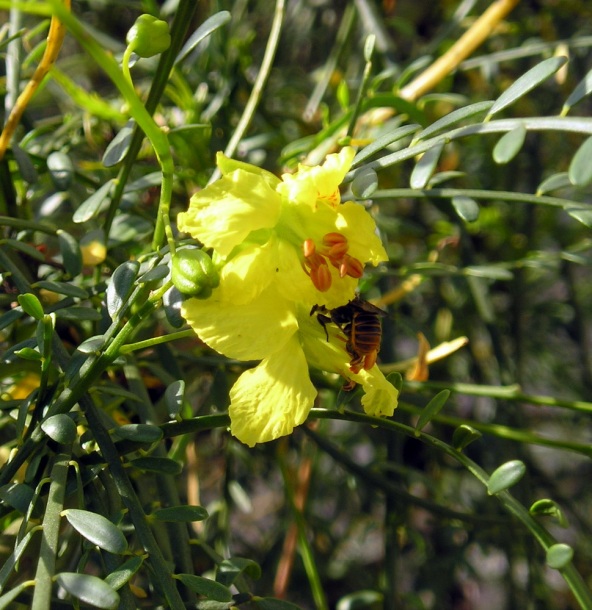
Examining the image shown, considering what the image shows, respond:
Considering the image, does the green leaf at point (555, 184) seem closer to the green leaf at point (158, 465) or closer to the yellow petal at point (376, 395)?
the yellow petal at point (376, 395)

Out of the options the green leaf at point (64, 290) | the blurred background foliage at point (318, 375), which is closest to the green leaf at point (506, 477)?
the blurred background foliage at point (318, 375)

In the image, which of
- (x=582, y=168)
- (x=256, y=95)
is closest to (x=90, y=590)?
(x=582, y=168)

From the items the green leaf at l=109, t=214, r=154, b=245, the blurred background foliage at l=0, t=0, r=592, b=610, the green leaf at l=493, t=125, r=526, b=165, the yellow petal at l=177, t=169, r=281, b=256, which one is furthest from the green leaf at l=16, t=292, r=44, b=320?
the green leaf at l=493, t=125, r=526, b=165

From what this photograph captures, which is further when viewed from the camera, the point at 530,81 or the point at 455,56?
the point at 455,56

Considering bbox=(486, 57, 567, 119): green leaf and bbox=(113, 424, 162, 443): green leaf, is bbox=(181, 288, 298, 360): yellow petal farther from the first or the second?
bbox=(486, 57, 567, 119): green leaf

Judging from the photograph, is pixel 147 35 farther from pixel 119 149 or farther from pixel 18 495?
pixel 18 495

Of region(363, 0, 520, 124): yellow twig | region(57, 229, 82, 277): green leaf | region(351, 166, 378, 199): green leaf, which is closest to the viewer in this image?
region(351, 166, 378, 199): green leaf
